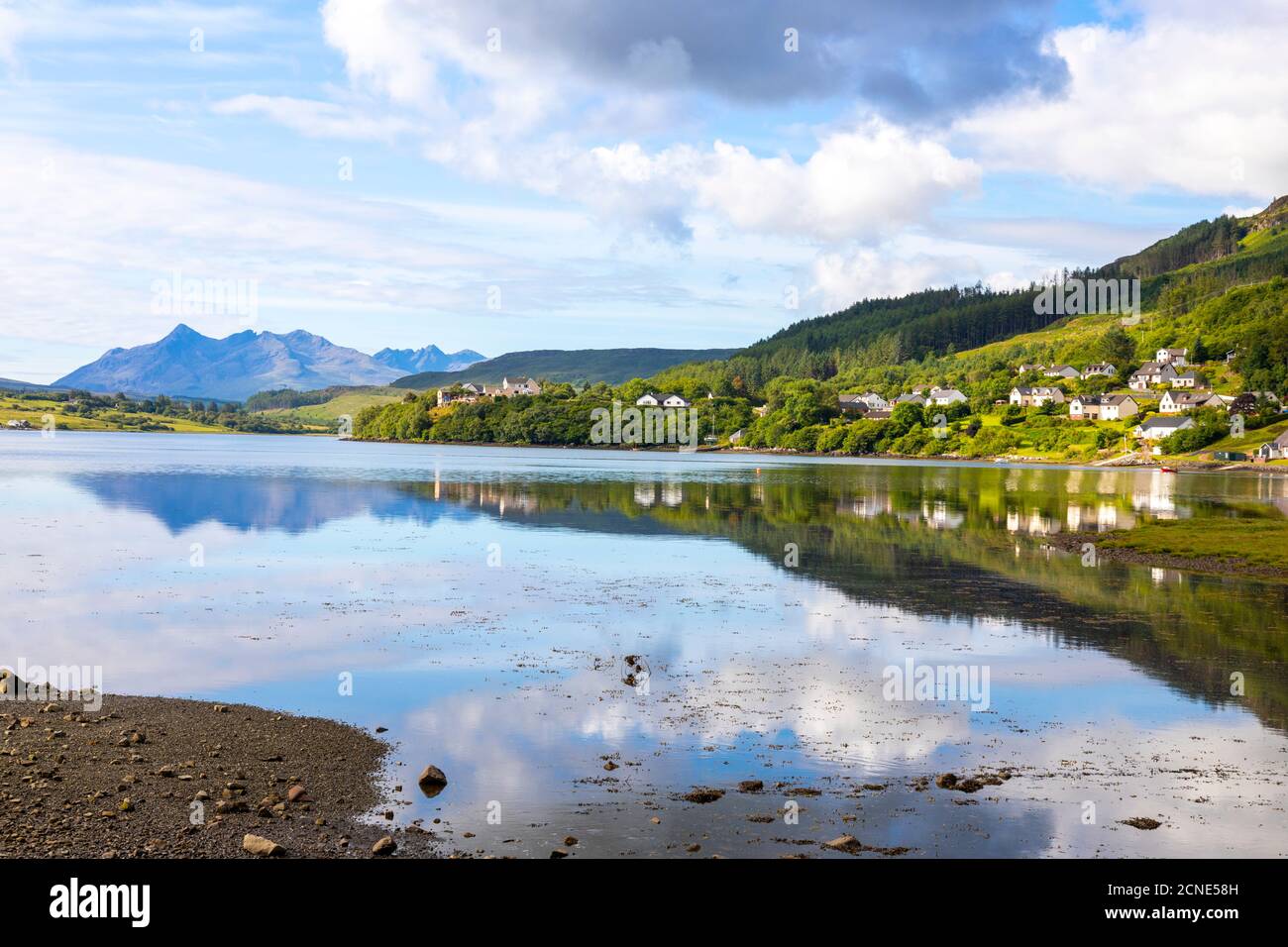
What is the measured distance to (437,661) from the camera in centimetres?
2500

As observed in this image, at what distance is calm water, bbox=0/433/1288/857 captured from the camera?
49.9ft

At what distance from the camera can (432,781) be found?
631 inches

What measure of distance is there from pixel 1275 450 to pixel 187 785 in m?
179

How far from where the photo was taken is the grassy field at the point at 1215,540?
152ft

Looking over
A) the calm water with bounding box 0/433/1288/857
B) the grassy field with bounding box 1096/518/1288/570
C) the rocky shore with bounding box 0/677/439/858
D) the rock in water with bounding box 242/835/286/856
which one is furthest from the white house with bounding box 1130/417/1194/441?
the rock in water with bounding box 242/835/286/856

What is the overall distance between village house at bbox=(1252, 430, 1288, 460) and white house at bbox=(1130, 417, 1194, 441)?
77.8 feet

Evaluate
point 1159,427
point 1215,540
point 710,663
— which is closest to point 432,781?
point 710,663

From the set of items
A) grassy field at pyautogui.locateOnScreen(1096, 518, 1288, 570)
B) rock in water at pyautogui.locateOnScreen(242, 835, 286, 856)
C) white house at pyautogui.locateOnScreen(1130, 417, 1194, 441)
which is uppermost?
white house at pyautogui.locateOnScreen(1130, 417, 1194, 441)

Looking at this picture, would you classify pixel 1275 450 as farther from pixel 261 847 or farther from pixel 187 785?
pixel 261 847

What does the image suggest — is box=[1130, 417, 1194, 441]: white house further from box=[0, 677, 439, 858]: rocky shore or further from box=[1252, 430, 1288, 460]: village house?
box=[0, 677, 439, 858]: rocky shore

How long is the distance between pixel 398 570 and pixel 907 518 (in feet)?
127

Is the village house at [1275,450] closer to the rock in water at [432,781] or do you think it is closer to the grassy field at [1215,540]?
the grassy field at [1215,540]

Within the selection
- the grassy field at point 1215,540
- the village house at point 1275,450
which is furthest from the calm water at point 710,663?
the village house at point 1275,450
